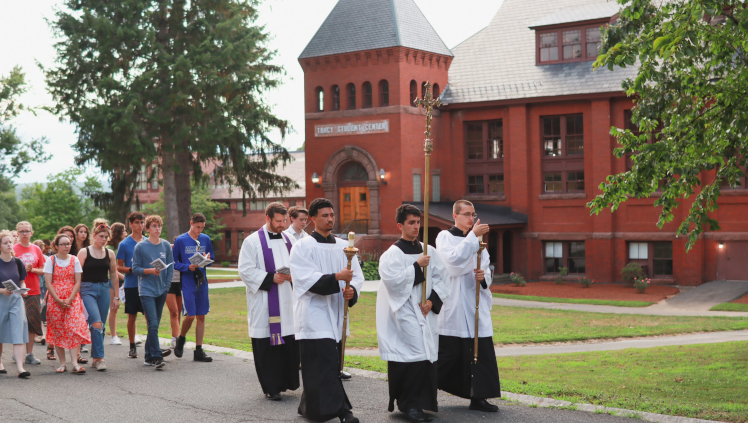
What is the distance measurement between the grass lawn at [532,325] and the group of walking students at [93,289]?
5.68ft

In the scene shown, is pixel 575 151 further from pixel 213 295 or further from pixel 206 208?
pixel 206 208

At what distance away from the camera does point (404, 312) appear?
7555mm

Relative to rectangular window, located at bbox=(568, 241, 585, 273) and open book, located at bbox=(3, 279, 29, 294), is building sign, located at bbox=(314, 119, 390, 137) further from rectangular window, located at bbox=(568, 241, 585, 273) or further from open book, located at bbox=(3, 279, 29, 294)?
open book, located at bbox=(3, 279, 29, 294)

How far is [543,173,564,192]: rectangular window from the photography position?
104ft

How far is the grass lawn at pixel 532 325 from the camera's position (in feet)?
49.9

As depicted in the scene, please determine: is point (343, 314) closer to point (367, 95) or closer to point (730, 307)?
point (730, 307)

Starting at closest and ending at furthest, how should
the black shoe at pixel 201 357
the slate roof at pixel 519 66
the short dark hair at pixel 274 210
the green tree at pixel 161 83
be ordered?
the short dark hair at pixel 274 210
the black shoe at pixel 201 357
the green tree at pixel 161 83
the slate roof at pixel 519 66

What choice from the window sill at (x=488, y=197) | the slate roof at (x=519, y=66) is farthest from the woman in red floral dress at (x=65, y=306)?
the slate roof at (x=519, y=66)

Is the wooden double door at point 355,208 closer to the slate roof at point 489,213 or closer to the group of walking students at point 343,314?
the slate roof at point 489,213

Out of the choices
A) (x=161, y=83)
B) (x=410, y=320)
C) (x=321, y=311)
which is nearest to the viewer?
(x=410, y=320)

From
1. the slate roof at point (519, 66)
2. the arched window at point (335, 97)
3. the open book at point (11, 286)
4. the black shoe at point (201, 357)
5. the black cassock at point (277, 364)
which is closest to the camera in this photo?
the black cassock at point (277, 364)

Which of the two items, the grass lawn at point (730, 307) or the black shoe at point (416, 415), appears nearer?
the black shoe at point (416, 415)

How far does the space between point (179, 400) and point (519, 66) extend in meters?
27.3

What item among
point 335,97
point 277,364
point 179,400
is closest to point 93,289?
point 179,400
